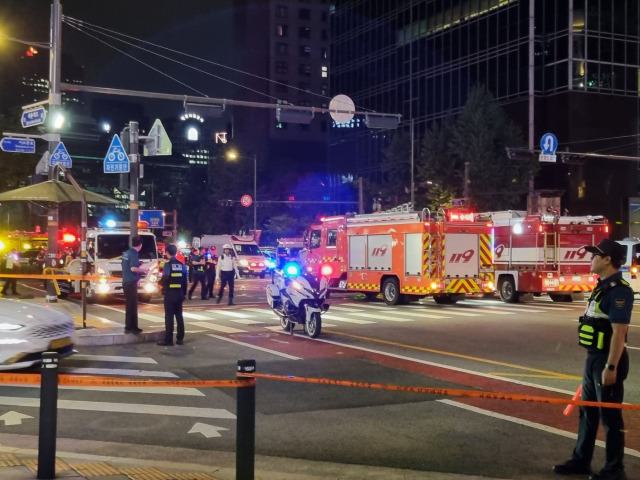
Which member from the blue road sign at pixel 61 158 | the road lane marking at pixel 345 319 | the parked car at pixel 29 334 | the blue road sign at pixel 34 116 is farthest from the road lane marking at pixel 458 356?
the blue road sign at pixel 34 116

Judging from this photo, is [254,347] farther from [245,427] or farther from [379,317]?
[245,427]

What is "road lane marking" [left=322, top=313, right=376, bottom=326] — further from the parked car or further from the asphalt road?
the parked car

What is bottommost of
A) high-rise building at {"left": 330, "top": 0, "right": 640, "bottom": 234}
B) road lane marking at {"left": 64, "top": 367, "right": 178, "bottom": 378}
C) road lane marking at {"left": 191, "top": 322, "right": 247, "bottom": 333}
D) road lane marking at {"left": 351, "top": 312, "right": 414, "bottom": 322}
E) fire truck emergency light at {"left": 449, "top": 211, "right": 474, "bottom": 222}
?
road lane marking at {"left": 64, "top": 367, "right": 178, "bottom": 378}

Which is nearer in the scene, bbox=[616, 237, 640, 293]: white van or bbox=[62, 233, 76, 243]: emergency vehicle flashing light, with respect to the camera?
bbox=[616, 237, 640, 293]: white van

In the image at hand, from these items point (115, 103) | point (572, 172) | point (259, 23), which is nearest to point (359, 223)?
point (572, 172)

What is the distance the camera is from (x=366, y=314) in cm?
1992

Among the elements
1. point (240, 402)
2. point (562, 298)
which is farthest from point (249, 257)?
point (240, 402)

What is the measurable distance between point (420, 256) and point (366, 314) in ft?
11.5

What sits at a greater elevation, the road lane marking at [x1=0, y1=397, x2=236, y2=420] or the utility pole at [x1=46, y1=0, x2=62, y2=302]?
the utility pole at [x1=46, y1=0, x2=62, y2=302]

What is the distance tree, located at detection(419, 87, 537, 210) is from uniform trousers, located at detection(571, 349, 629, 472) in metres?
39.5

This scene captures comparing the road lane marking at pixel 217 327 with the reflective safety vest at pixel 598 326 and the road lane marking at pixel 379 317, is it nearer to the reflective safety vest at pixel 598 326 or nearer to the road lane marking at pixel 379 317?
the road lane marking at pixel 379 317

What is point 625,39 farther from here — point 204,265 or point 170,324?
point 170,324

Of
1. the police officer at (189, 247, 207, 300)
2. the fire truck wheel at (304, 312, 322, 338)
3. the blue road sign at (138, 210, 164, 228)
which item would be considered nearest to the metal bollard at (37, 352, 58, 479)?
the fire truck wheel at (304, 312, 322, 338)

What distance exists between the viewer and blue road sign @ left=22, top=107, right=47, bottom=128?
1825 cm
